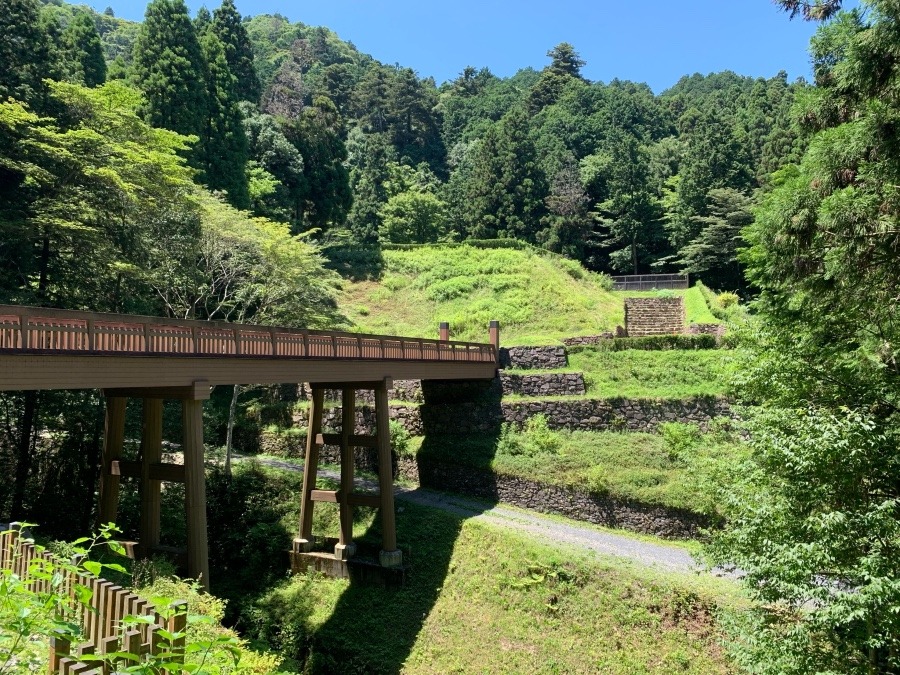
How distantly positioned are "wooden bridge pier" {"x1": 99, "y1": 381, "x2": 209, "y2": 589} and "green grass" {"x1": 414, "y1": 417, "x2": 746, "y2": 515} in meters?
13.1

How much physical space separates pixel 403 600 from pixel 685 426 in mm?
12918

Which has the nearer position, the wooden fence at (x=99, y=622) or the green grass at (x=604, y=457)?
the wooden fence at (x=99, y=622)

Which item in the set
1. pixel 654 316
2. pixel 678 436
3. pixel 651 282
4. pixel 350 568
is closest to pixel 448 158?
pixel 651 282

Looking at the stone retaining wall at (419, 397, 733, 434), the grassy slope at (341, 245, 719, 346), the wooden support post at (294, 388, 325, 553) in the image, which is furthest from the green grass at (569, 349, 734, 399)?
the wooden support post at (294, 388, 325, 553)

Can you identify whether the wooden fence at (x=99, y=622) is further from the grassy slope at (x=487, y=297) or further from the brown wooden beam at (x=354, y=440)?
the grassy slope at (x=487, y=297)

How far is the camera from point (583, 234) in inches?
2256

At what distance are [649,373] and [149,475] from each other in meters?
20.8

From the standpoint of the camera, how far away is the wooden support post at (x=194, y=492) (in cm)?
1330

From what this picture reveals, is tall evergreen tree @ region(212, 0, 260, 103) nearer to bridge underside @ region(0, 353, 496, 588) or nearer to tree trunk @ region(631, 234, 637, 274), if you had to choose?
tree trunk @ region(631, 234, 637, 274)

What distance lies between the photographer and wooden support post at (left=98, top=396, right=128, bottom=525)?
49.0ft

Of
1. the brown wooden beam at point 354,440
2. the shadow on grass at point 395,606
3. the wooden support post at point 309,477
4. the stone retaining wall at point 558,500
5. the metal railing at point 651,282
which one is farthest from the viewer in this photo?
the metal railing at point 651,282

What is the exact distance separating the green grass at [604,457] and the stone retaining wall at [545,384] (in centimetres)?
197

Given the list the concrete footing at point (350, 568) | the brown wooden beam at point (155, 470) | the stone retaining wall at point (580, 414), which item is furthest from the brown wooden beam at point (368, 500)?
the stone retaining wall at point (580, 414)

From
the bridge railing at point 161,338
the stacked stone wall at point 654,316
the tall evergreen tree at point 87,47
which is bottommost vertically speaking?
the bridge railing at point 161,338
